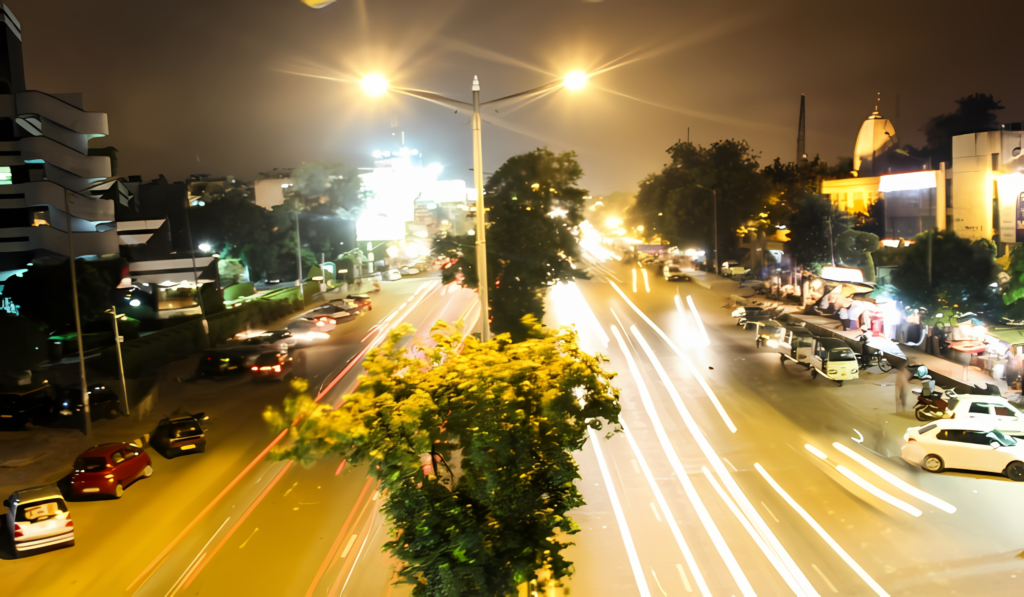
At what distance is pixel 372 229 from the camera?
3174 inches

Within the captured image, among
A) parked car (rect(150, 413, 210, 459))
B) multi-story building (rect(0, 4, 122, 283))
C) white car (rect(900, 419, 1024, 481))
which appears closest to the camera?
white car (rect(900, 419, 1024, 481))

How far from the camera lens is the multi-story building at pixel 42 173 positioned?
1703 inches

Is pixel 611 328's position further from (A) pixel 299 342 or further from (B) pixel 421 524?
(B) pixel 421 524

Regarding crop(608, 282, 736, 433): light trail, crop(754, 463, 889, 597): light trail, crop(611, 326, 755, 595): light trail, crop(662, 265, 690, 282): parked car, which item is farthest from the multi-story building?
crop(662, 265, 690, 282): parked car

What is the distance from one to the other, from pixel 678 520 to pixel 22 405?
2210 cm

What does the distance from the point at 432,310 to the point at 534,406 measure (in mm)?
39741

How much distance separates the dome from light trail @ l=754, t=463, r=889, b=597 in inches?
2662

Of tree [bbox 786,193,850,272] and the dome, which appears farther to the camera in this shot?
the dome

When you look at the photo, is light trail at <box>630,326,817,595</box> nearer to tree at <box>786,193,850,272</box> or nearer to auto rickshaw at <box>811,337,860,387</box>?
auto rickshaw at <box>811,337,860,387</box>

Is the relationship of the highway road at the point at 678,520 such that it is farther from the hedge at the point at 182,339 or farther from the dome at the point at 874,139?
the dome at the point at 874,139

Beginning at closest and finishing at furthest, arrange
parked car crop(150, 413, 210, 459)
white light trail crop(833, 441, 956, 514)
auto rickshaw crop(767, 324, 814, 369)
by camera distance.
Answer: white light trail crop(833, 441, 956, 514) → parked car crop(150, 413, 210, 459) → auto rickshaw crop(767, 324, 814, 369)

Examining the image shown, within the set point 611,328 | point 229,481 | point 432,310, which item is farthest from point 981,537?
point 432,310

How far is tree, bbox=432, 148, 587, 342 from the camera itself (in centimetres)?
2845

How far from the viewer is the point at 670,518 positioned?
561 inches
